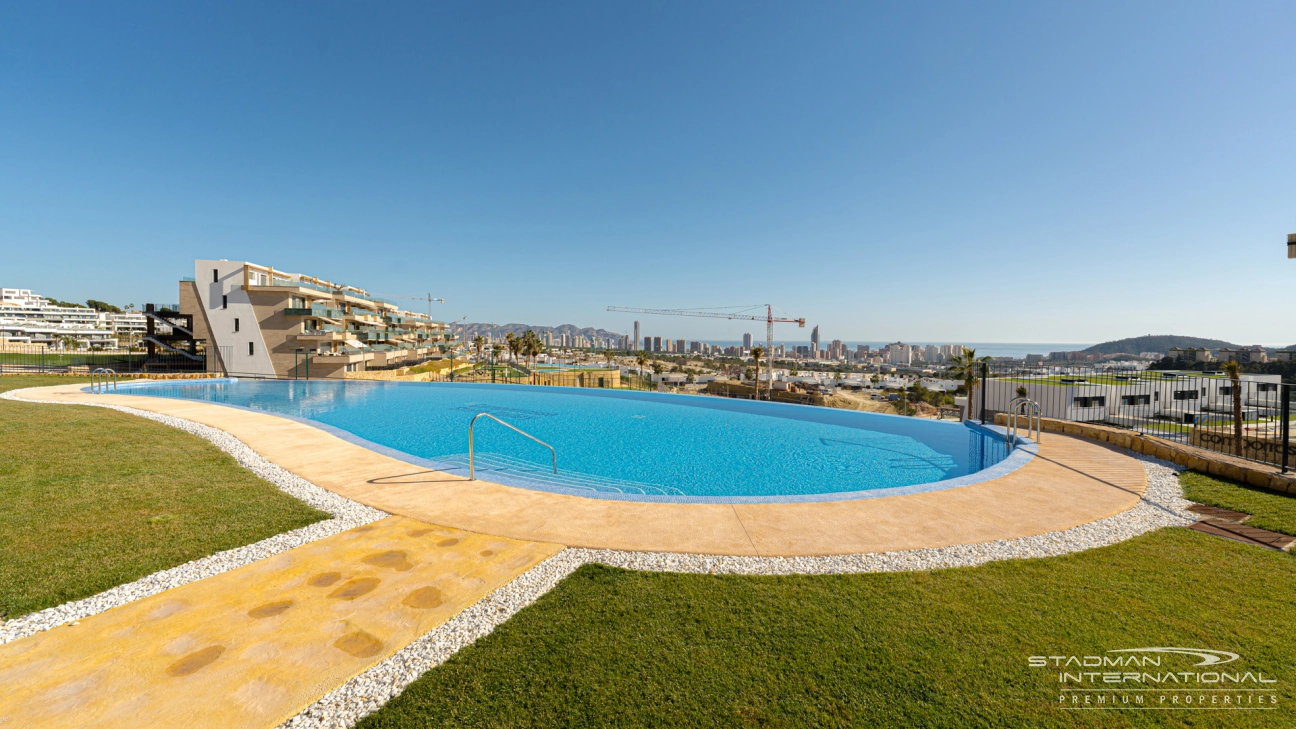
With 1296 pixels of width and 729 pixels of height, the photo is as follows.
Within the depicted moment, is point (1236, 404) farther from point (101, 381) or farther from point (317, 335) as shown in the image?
point (317, 335)

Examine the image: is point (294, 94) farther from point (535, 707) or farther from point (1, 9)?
point (535, 707)

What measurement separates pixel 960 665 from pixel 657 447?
8.80m

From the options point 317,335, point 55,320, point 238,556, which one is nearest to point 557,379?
point 238,556

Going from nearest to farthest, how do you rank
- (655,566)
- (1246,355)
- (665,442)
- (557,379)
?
1. (655,566)
2. (665,442)
3. (1246,355)
4. (557,379)

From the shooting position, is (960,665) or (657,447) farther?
(657,447)

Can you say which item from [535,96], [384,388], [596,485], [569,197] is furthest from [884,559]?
[569,197]

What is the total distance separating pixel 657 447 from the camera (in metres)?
11.3

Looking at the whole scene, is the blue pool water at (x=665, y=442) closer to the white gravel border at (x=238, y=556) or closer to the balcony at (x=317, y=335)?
the white gravel border at (x=238, y=556)

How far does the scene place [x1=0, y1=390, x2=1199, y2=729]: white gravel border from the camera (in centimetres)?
255

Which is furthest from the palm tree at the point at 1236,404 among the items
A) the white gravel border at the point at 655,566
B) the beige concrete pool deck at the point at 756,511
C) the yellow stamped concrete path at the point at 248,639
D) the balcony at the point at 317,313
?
the balcony at the point at 317,313

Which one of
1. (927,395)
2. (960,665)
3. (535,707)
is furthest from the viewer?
(927,395)

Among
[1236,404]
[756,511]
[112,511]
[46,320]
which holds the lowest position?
[756,511]

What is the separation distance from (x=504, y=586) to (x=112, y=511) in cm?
507

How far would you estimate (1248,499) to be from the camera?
5.67 metres
